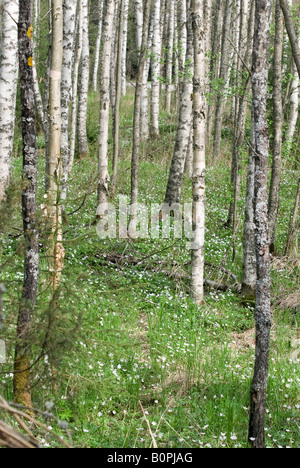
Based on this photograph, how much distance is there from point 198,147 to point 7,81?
13.1ft

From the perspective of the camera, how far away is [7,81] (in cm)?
873

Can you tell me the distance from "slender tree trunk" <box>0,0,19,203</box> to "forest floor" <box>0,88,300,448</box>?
1.45 meters

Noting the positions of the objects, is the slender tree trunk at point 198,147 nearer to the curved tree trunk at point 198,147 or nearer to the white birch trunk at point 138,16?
the curved tree trunk at point 198,147

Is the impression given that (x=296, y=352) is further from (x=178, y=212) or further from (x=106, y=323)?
(x=178, y=212)

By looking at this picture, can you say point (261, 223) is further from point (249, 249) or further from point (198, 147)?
point (249, 249)

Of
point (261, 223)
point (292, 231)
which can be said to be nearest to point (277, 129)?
point (292, 231)

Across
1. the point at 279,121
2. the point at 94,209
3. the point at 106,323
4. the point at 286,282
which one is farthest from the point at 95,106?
the point at 106,323

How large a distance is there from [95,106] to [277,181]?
50.2 feet

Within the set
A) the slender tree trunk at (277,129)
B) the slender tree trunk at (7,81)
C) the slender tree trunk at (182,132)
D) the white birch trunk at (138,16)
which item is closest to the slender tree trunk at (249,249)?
the slender tree trunk at (277,129)

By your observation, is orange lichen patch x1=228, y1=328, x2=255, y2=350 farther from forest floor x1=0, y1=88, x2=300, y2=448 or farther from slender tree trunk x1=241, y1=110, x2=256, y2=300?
slender tree trunk x1=241, y1=110, x2=256, y2=300

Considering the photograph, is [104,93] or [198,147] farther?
A: [104,93]

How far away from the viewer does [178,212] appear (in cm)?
1243

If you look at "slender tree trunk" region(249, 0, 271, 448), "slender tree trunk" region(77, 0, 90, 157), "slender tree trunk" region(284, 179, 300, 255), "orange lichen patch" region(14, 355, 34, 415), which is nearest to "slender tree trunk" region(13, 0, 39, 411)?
"orange lichen patch" region(14, 355, 34, 415)

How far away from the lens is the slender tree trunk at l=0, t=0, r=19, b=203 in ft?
28.1
